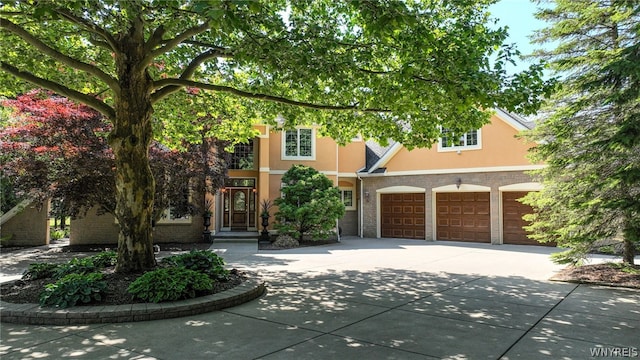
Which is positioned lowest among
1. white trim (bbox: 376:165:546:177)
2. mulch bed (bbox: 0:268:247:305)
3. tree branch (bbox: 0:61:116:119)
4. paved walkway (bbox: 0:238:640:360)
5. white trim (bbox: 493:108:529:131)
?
paved walkway (bbox: 0:238:640:360)

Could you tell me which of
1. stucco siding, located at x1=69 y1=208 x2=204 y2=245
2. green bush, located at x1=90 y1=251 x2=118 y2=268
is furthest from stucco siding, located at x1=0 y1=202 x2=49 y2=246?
green bush, located at x1=90 y1=251 x2=118 y2=268

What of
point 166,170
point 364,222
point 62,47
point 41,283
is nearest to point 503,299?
point 41,283

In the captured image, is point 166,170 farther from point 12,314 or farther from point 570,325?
point 570,325

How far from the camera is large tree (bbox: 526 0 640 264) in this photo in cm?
794

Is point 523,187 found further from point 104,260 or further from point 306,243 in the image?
→ point 104,260

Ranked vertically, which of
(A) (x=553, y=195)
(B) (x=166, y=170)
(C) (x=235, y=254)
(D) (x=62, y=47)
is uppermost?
(D) (x=62, y=47)

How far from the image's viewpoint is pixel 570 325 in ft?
17.4

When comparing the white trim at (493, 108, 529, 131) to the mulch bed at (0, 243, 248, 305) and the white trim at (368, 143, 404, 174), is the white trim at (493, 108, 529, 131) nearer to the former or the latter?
the white trim at (368, 143, 404, 174)

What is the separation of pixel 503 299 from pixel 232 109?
7844 millimetres

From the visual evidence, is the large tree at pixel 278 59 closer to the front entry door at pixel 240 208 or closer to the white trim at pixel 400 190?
the white trim at pixel 400 190

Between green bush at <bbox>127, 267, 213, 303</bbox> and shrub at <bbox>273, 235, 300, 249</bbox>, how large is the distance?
989cm

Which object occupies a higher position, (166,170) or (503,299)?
(166,170)

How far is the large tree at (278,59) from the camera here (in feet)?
19.5

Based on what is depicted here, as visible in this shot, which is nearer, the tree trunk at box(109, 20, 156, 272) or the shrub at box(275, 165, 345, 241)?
the tree trunk at box(109, 20, 156, 272)
